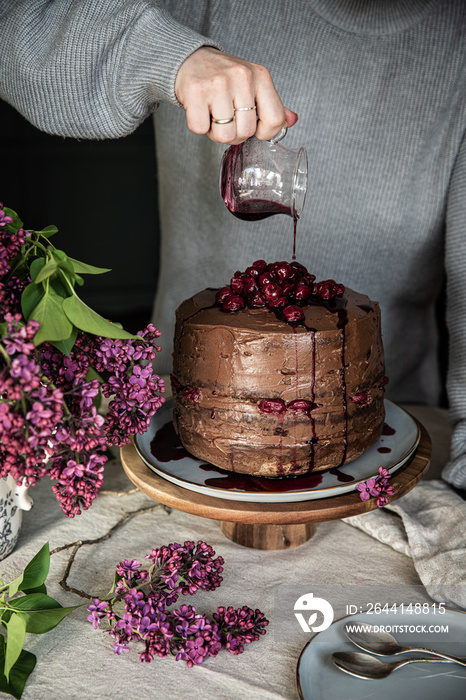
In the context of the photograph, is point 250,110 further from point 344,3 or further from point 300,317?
point 344,3

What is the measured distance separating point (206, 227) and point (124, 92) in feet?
2.30

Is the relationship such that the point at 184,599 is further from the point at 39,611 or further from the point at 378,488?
the point at 378,488

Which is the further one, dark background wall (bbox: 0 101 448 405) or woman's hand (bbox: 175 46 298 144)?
dark background wall (bbox: 0 101 448 405)

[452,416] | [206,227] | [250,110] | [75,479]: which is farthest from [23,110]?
[452,416]

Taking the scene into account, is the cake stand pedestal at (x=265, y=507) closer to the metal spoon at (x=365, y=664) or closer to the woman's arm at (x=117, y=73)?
the metal spoon at (x=365, y=664)

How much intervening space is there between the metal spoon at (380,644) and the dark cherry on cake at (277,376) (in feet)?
0.94

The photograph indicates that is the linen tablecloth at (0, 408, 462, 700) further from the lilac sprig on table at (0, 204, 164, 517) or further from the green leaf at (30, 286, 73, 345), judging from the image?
the green leaf at (30, 286, 73, 345)

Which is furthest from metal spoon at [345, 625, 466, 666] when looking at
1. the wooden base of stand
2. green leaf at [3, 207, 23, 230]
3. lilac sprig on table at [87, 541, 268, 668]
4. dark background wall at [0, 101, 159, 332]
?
dark background wall at [0, 101, 159, 332]

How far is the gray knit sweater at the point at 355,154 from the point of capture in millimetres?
1510

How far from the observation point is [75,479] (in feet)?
2.38

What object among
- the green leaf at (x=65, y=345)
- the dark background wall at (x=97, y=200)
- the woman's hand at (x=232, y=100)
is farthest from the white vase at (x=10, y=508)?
the dark background wall at (x=97, y=200)

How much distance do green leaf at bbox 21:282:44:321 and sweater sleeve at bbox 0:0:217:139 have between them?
0.46 meters

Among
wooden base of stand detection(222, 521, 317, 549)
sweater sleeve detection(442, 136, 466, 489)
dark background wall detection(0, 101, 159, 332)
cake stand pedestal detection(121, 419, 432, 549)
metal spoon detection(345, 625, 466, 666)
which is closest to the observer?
metal spoon detection(345, 625, 466, 666)

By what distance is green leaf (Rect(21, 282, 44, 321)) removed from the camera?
74 cm
